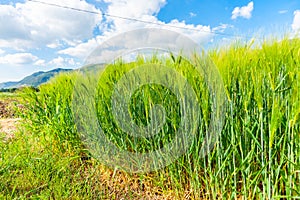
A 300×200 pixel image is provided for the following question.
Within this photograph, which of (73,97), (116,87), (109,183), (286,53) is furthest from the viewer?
(73,97)

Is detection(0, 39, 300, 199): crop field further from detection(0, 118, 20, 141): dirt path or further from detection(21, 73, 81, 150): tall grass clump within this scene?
detection(0, 118, 20, 141): dirt path

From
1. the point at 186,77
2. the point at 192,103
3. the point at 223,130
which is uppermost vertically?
the point at 186,77

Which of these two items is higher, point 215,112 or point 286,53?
point 286,53

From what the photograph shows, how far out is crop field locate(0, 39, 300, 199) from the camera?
85 centimetres

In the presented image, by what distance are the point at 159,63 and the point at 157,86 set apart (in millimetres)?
132

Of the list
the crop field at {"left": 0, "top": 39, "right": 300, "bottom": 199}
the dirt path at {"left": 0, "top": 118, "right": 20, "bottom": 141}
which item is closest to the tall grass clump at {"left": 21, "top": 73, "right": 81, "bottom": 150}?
the crop field at {"left": 0, "top": 39, "right": 300, "bottom": 199}

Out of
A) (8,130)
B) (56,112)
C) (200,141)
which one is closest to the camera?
(200,141)

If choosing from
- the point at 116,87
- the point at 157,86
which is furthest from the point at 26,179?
the point at 157,86

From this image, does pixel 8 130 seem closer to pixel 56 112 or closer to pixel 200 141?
pixel 56 112

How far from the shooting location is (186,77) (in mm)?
1042

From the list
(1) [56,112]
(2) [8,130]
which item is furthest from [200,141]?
(2) [8,130]

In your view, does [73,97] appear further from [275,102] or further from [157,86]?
[275,102]

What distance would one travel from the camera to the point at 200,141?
1037 mm

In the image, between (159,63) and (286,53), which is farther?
(159,63)
